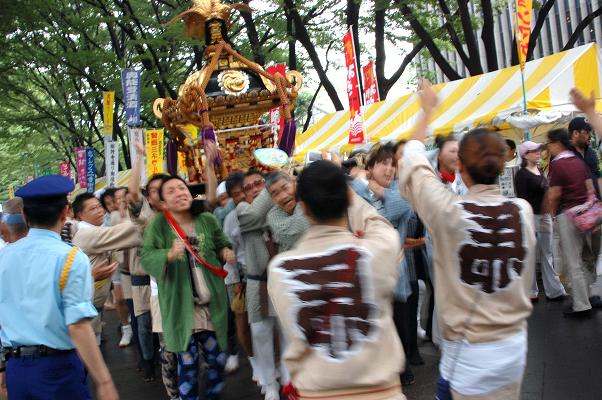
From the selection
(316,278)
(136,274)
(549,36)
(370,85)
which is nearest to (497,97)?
(370,85)

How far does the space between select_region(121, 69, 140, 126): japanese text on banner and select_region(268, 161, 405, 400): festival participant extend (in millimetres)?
12364

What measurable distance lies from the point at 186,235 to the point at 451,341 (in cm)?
231

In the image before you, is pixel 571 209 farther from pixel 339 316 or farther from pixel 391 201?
pixel 339 316

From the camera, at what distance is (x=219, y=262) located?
470 centimetres

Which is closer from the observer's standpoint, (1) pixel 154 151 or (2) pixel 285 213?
(2) pixel 285 213

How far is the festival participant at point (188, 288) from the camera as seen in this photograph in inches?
174

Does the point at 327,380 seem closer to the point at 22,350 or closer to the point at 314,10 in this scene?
the point at 22,350

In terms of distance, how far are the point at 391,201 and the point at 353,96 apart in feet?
24.0

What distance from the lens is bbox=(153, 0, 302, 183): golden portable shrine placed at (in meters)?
8.94

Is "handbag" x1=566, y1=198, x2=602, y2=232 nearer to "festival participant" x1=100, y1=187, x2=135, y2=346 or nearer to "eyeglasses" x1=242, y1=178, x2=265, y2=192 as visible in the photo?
"eyeglasses" x1=242, y1=178, x2=265, y2=192

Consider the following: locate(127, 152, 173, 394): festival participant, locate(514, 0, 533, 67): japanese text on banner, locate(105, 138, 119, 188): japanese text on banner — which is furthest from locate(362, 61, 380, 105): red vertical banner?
locate(127, 152, 173, 394): festival participant

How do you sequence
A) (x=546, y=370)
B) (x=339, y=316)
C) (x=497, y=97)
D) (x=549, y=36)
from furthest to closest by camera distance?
(x=549, y=36) → (x=497, y=97) → (x=546, y=370) → (x=339, y=316)

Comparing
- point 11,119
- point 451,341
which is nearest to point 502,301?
point 451,341

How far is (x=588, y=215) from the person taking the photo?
19.8 feet
